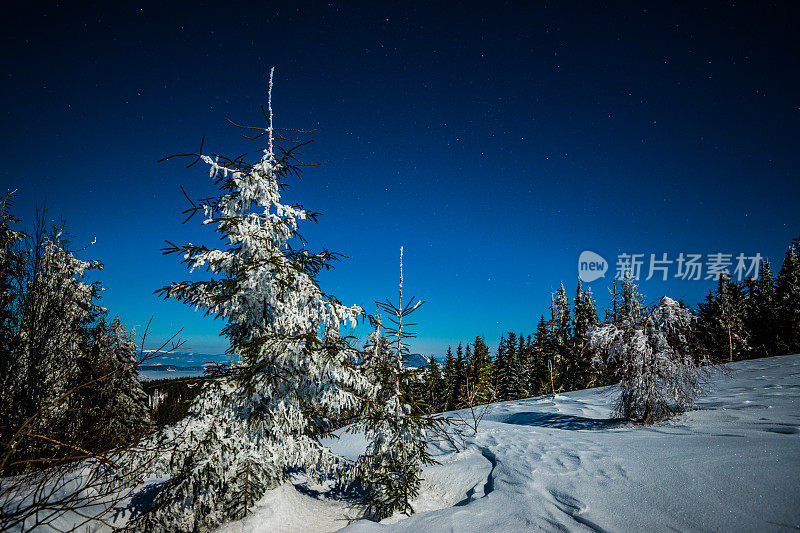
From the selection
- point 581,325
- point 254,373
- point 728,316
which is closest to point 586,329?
point 581,325

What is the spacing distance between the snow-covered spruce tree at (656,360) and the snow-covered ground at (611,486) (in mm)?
1156

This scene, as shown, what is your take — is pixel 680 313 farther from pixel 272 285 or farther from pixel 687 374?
pixel 272 285

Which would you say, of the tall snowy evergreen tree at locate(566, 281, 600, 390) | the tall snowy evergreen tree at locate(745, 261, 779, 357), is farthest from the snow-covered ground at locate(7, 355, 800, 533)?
the tall snowy evergreen tree at locate(745, 261, 779, 357)

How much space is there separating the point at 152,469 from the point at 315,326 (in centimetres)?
309

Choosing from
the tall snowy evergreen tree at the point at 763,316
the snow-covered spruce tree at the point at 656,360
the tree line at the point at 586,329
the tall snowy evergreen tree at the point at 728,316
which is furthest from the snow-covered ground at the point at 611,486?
the tall snowy evergreen tree at the point at 763,316

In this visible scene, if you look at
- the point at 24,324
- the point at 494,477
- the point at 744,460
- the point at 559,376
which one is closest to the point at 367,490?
the point at 494,477

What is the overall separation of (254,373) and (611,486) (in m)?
5.97

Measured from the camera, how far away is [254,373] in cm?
500

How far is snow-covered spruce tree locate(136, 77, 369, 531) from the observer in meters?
4.72

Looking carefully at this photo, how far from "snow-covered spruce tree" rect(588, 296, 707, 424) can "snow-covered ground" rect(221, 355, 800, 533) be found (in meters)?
1.16

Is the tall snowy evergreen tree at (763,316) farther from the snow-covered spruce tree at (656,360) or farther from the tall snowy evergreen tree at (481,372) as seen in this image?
the snow-covered spruce tree at (656,360)

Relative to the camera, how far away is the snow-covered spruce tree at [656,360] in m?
9.66

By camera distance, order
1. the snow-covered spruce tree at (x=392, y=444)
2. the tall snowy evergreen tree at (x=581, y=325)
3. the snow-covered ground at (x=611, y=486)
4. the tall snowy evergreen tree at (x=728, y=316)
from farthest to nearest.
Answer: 1. the tall snowy evergreen tree at (x=581, y=325)
2. the tall snowy evergreen tree at (x=728, y=316)
3. the snow-covered spruce tree at (x=392, y=444)
4. the snow-covered ground at (x=611, y=486)

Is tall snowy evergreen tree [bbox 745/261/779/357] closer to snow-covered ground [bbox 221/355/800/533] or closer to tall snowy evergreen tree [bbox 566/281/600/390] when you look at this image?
tall snowy evergreen tree [bbox 566/281/600/390]
